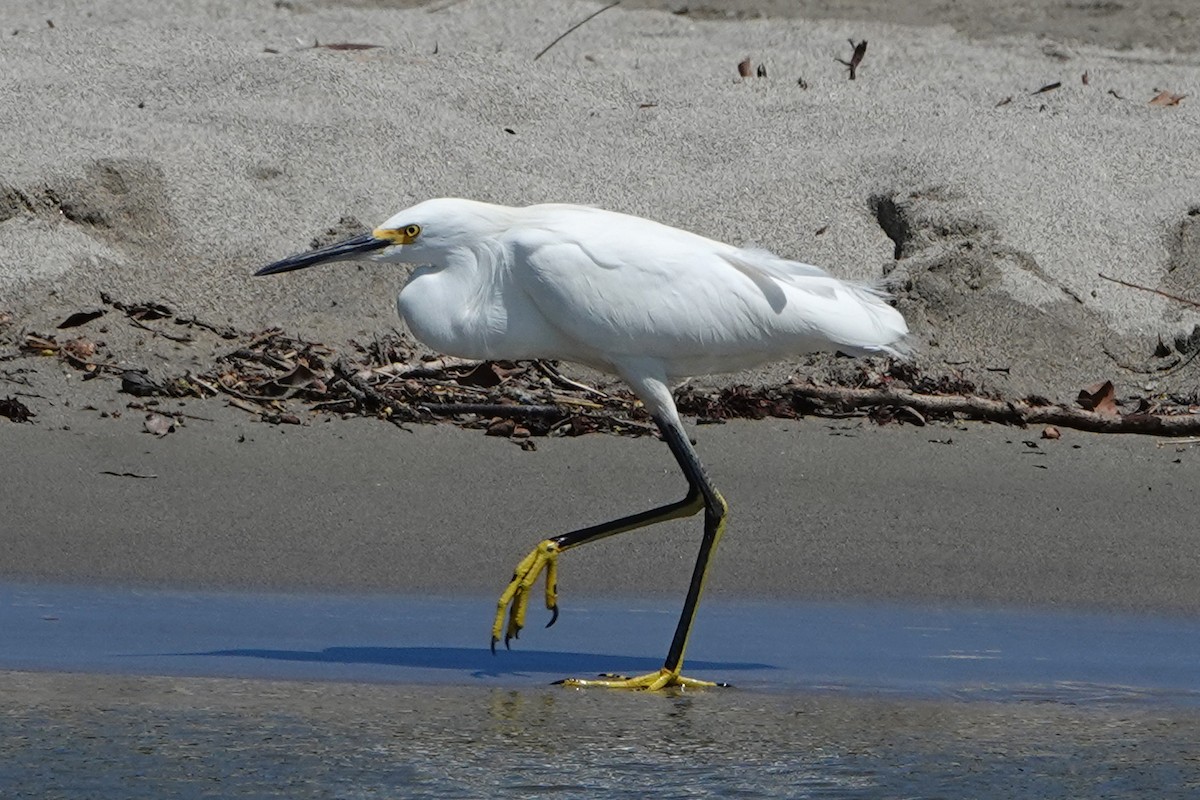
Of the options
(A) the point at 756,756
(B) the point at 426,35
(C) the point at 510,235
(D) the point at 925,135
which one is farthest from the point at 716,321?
(B) the point at 426,35

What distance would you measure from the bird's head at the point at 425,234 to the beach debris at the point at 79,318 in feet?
7.67

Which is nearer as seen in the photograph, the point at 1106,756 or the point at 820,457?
the point at 1106,756

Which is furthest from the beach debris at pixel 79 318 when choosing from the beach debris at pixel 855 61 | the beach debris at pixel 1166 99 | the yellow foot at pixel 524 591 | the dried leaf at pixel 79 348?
the beach debris at pixel 1166 99

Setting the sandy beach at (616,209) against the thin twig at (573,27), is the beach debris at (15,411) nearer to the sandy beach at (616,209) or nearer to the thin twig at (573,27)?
the sandy beach at (616,209)

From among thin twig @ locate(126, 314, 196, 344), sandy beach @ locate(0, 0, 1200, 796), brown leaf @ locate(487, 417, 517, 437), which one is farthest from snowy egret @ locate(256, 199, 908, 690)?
thin twig @ locate(126, 314, 196, 344)

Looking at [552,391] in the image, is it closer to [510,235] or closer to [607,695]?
[510,235]

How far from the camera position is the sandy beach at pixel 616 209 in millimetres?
5492

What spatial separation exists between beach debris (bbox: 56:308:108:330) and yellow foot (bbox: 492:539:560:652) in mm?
2992

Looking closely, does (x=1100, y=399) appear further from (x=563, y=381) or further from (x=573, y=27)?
(x=573, y=27)

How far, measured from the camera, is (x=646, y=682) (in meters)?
4.83

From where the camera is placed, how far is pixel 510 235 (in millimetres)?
5359

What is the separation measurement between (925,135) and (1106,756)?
5883 millimetres

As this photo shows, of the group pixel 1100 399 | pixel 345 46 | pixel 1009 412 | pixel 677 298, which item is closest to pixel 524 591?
pixel 677 298

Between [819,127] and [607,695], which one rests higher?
[819,127]
